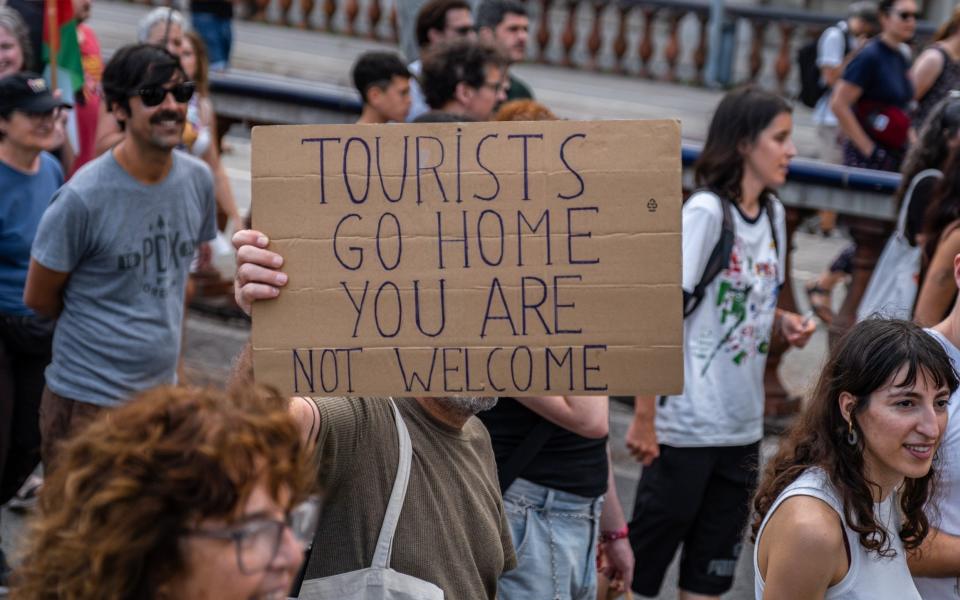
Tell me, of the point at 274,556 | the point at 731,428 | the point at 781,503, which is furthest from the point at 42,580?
the point at 731,428

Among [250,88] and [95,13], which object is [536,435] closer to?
[250,88]

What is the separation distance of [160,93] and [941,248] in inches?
104

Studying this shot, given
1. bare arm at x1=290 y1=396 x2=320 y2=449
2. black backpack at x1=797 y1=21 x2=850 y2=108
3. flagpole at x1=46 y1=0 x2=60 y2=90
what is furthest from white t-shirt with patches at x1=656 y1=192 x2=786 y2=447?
black backpack at x1=797 y1=21 x2=850 y2=108

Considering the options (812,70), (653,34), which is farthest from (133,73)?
(653,34)

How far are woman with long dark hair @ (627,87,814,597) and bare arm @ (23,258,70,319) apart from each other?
6.40 feet

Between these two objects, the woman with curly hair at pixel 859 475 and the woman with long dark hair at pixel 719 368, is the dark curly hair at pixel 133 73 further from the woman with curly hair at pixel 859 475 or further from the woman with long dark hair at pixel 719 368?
the woman with curly hair at pixel 859 475

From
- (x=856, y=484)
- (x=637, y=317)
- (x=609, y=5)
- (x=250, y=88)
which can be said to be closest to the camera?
(x=637, y=317)

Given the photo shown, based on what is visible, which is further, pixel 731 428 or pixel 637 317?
pixel 731 428

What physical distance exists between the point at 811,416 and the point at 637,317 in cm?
59

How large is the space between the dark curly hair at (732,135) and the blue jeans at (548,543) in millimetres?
1316

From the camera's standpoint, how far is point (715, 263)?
4465mm

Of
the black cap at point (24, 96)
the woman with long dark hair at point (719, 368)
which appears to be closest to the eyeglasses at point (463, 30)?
the black cap at point (24, 96)

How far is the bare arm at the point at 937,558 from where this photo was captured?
3.19m

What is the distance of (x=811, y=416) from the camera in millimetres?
3090
